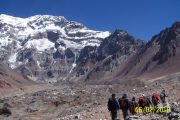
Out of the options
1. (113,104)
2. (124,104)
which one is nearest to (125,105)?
(124,104)

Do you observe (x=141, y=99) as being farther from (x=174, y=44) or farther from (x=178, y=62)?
(x=174, y=44)

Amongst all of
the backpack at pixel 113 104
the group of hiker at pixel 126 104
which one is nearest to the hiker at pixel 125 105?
the group of hiker at pixel 126 104

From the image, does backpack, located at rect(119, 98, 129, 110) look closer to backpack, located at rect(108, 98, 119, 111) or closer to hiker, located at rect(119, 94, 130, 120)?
hiker, located at rect(119, 94, 130, 120)

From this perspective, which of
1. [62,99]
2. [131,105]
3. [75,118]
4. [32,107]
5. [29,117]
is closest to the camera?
[131,105]

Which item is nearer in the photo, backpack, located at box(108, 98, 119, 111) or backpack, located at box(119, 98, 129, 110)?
backpack, located at box(108, 98, 119, 111)

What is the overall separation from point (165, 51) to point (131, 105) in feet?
564

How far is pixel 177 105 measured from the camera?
83.9ft

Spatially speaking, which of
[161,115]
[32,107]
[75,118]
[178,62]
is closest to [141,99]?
[161,115]

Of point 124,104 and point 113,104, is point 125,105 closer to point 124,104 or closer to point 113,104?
point 124,104

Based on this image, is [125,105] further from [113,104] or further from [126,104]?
[113,104]

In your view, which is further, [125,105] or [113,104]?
[125,105]

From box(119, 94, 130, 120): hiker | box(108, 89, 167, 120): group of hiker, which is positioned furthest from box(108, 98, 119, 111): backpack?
box(119, 94, 130, 120): hiker

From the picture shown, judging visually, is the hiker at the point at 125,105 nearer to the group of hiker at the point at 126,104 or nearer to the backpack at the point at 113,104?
the group of hiker at the point at 126,104

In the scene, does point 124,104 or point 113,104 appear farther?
point 124,104
